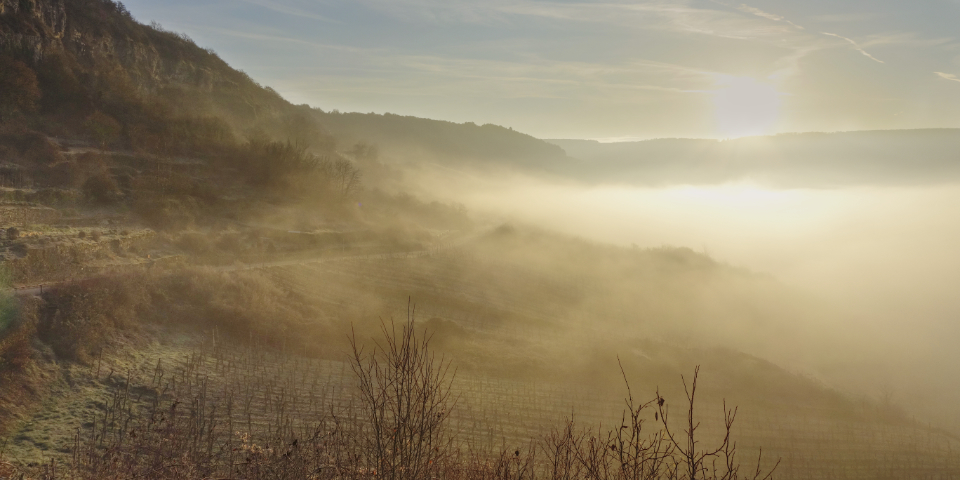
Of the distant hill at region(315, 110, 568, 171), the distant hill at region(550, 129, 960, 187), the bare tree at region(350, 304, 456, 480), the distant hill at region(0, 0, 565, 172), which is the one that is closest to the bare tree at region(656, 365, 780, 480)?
the bare tree at region(350, 304, 456, 480)

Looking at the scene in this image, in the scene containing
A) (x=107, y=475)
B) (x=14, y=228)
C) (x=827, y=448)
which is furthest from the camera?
(x=14, y=228)

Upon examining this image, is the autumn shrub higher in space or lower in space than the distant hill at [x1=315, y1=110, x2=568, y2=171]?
lower

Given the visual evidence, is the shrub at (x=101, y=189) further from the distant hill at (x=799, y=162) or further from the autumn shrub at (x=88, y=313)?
the distant hill at (x=799, y=162)

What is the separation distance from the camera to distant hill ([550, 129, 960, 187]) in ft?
529

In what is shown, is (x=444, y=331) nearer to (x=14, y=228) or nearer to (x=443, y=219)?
(x=14, y=228)

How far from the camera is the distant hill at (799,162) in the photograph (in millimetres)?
161125

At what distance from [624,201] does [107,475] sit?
146721mm

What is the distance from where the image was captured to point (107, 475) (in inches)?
415

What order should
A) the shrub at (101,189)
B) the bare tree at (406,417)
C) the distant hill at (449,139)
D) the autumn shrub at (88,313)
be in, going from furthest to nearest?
the distant hill at (449,139), the shrub at (101,189), the autumn shrub at (88,313), the bare tree at (406,417)

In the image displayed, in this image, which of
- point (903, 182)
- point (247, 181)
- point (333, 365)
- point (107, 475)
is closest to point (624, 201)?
point (903, 182)

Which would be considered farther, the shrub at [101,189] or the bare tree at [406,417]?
the shrub at [101,189]

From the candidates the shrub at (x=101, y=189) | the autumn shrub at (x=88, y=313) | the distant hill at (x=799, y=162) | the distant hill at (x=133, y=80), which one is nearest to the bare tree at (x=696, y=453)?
the autumn shrub at (x=88, y=313)

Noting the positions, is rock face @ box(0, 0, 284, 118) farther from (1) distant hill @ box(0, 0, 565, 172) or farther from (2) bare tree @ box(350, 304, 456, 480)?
(2) bare tree @ box(350, 304, 456, 480)

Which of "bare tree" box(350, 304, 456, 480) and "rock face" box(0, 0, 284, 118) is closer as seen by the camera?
"bare tree" box(350, 304, 456, 480)
